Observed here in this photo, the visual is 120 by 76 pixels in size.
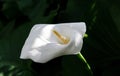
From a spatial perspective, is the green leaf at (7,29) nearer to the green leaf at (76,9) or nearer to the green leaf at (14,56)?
the green leaf at (14,56)

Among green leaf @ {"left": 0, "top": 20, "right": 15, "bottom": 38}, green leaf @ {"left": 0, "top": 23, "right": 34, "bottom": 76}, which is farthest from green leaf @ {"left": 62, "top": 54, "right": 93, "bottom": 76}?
green leaf @ {"left": 0, "top": 20, "right": 15, "bottom": 38}

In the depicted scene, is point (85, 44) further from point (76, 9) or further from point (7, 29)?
point (7, 29)

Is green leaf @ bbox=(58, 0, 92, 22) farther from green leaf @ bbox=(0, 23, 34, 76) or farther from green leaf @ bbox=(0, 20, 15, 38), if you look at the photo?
green leaf @ bbox=(0, 20, 15, 38)

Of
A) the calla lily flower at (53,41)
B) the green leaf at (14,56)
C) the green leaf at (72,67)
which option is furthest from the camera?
the green leaf at (14,56)

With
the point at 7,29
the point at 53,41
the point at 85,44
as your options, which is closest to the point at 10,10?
the point at 7,29

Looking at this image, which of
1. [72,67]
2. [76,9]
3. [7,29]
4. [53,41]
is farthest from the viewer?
[7,29]

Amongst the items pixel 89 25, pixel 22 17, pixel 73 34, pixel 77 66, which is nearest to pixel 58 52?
pixel 73 34

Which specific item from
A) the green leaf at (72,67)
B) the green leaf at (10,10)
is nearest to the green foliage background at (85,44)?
the green leaf at (72,67)

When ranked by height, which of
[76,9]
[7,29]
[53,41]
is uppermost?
[53,41]

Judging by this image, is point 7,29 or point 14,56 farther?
point 7,29
